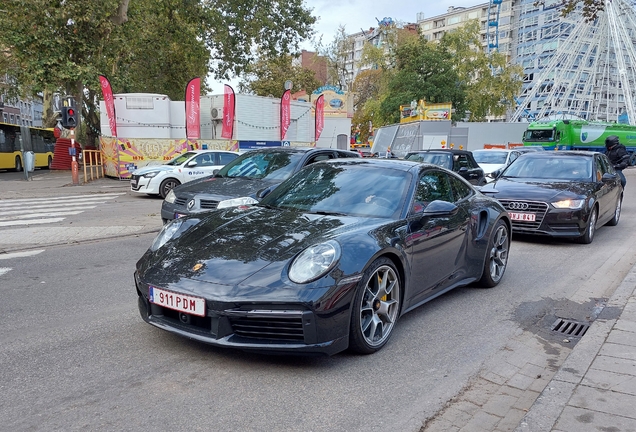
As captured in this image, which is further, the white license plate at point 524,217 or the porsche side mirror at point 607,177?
the porsche side mirror at point 607,177

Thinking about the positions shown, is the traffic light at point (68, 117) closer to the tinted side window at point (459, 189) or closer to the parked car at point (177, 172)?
the parked car at point (177, 172)

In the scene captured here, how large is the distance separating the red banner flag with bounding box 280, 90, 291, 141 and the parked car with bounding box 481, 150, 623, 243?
68.5 feet

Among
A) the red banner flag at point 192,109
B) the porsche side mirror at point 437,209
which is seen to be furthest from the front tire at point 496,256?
the red banner flag at point 192,109

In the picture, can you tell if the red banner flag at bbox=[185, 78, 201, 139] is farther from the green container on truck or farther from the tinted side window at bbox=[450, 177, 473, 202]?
the green container on truck

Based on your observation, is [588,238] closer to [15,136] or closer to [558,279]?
[558,279]

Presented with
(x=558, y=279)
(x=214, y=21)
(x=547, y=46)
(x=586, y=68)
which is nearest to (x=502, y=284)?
(x=558, y=279)

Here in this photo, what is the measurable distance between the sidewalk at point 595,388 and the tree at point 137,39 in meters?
23.6

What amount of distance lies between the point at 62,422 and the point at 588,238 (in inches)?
330

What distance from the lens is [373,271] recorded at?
12.7 ft

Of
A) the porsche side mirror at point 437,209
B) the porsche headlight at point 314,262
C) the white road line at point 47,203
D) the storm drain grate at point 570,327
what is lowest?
the white road line at point 47,203

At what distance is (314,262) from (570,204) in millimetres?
6293

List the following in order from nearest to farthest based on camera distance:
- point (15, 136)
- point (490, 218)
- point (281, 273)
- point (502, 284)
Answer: point (281, 273) < point (490, 218) < point (502, 284) < point (15, 136)

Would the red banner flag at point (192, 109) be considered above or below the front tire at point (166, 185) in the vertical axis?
above

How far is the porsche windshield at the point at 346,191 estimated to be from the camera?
461cm
